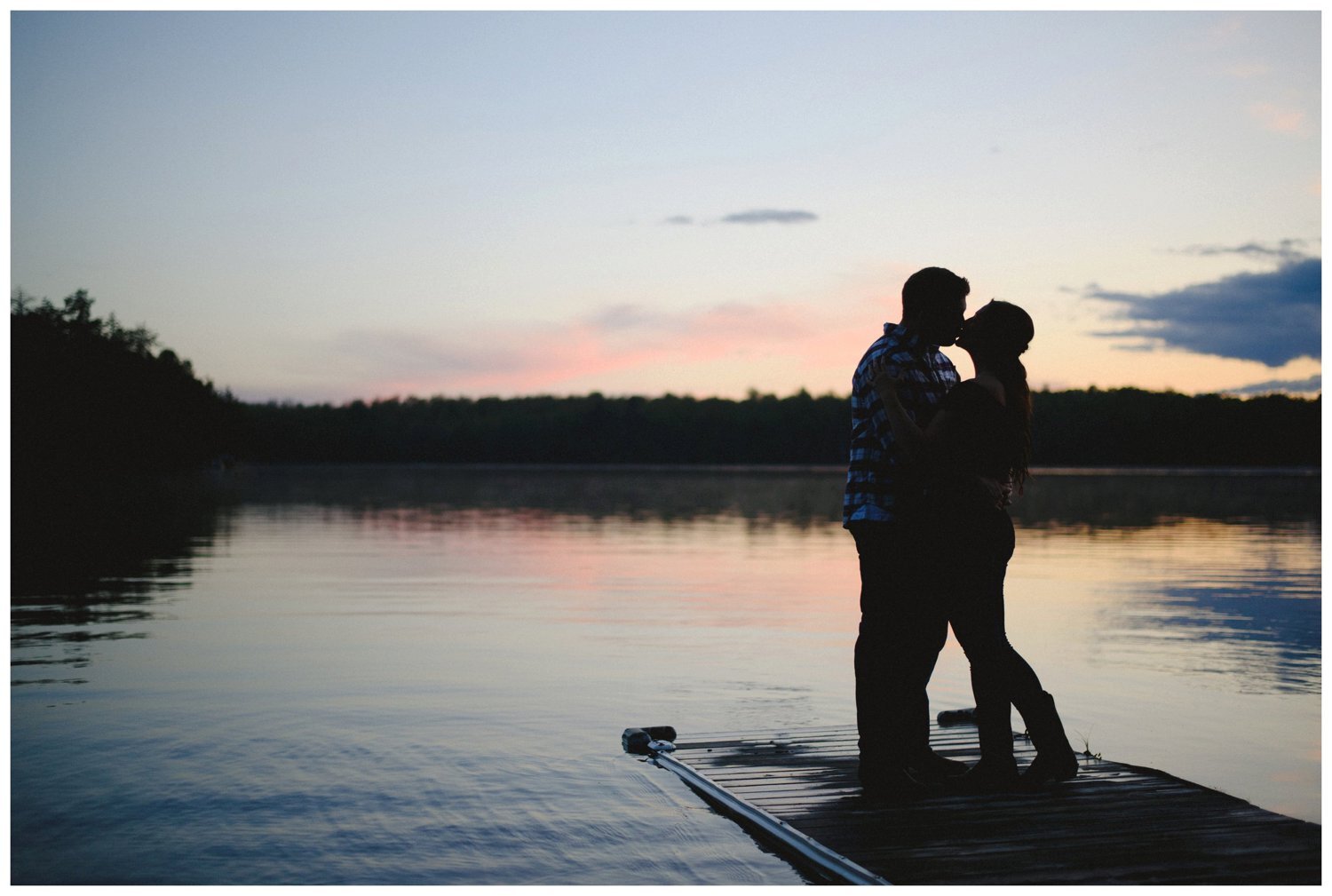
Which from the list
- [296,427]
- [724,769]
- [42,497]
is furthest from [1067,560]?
[296,427]

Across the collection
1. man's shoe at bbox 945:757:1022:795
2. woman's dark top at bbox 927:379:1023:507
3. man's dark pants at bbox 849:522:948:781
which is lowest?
man's shoe at bbox 945:757:1022:795

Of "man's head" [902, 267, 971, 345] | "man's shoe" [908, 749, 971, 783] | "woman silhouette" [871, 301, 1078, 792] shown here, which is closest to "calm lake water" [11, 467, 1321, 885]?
"man's shoe" [908, 749, 971, 783]

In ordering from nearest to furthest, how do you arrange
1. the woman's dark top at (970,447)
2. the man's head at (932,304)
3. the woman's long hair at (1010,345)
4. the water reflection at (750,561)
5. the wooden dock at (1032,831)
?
1. the wooden dock at (1032,831)
2. the woman's dark top at (970,447)
3. the man's head at (932,304)
4. the woman's long hair at (1010,345)
5. the water reflection at (750,561)

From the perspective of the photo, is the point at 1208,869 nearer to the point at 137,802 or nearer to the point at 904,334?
the point at 904,334

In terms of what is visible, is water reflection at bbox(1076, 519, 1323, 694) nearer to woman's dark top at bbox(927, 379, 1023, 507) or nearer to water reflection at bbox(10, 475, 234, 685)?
woman's dark top at bbox(927, 379, 1023, 507)

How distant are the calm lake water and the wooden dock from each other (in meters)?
0.26

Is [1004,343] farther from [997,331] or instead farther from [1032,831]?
[1032,831]

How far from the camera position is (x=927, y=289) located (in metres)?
5.46

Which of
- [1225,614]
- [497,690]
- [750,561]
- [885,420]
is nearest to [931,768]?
[885,420]

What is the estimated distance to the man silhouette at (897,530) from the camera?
5414 mm

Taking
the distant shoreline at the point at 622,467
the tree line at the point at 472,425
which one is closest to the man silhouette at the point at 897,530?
the tree line at the point at 472,425

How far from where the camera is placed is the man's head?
5449 millimetres

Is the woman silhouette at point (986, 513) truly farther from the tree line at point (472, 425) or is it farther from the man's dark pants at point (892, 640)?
the tree line at point (472, 425)

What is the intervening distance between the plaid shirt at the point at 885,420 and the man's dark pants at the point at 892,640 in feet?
0.30
